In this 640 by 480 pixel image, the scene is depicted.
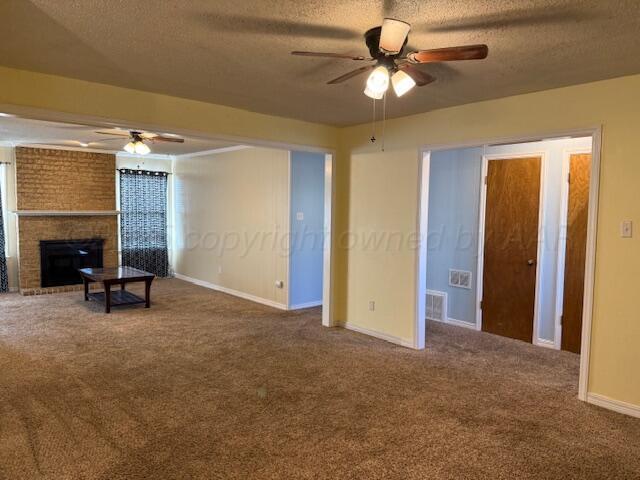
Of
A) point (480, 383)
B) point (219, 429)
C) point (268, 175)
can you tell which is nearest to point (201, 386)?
point (219, 429)

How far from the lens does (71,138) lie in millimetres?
6223

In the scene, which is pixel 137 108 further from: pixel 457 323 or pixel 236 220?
pixel 457 323

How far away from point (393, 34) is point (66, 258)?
714 centimetres

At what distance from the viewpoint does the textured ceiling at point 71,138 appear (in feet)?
16.6

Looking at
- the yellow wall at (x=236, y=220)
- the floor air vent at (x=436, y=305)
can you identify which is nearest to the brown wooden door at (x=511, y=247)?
the floor air vent at (x=436, y=305)

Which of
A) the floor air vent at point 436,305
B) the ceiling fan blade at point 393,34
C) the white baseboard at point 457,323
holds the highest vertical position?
the ceiling fan blade at point 393,34

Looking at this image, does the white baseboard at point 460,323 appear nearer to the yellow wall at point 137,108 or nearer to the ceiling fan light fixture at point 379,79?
the yellow wall at point 137,108

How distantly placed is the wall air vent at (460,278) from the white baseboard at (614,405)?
2130mm

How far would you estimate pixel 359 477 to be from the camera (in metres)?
2.36

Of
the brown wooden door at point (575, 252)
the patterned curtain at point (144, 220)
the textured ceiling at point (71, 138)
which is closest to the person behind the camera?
the brown wooden door at point (575, 252)

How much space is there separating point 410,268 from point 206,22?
311 cm

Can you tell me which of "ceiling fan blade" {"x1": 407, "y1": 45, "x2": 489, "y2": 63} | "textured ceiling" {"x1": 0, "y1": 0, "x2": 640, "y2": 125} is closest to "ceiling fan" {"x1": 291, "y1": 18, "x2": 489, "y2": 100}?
"ceiling fan blade" {"x1": 407, "y1": 45, "x2": 489, "y2": 63}

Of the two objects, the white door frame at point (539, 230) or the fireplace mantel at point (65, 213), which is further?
the fireplace mantel at point (65, 213)

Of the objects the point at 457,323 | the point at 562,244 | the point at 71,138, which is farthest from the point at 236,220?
the point at 562,244
